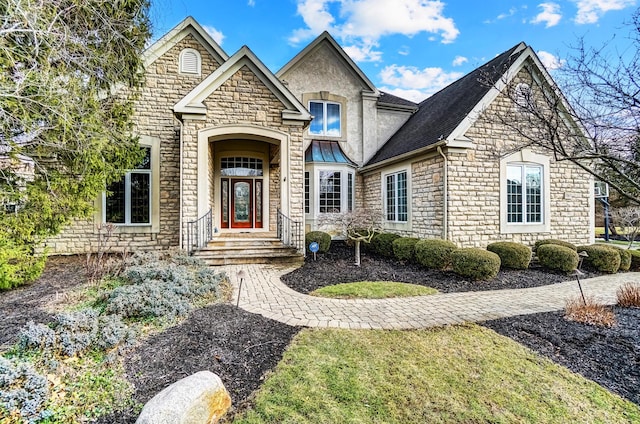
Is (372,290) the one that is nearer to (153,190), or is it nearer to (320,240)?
(320,240)

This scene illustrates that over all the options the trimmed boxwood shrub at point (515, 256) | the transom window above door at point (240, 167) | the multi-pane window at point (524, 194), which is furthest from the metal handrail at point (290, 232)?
the multi-pane window at point (524, 194)

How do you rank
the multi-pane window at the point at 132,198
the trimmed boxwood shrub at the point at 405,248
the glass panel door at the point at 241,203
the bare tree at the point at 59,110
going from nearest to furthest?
the bare tree at the point at 59,110, the trimmed boxwood shrub at the point at 405,248, the multi-pane window at the point at 132,198, the glass panel door at the point at 241,203

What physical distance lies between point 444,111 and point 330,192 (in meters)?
5.76

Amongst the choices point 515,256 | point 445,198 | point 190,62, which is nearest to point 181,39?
point 190,62

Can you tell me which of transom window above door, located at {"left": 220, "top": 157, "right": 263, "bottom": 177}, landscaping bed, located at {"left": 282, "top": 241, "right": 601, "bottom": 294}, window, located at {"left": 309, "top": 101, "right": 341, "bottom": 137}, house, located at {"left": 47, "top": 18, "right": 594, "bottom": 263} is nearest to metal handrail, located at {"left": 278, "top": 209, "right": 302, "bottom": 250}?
house, located at {"left": 47, "top": 18, "right": 594, "bottom": 263}

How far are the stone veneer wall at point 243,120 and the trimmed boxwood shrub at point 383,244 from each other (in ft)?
11.5

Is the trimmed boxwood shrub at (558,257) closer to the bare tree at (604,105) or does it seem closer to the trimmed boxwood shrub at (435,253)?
the trimmed boxwood shrub at (435,253)

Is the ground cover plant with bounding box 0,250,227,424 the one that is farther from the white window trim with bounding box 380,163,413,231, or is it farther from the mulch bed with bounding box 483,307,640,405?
the white window trim with bounding box 380,163,413,231

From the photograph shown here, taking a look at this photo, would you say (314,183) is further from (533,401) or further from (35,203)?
(533,401)

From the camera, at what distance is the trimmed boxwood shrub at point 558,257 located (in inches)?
357

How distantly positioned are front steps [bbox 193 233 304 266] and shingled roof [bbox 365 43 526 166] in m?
5.96

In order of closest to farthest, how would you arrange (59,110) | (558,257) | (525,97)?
1. (525,97)
2. (59,110)
3. (558,257)

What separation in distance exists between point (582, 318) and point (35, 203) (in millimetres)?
10710

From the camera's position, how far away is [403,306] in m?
5.98
